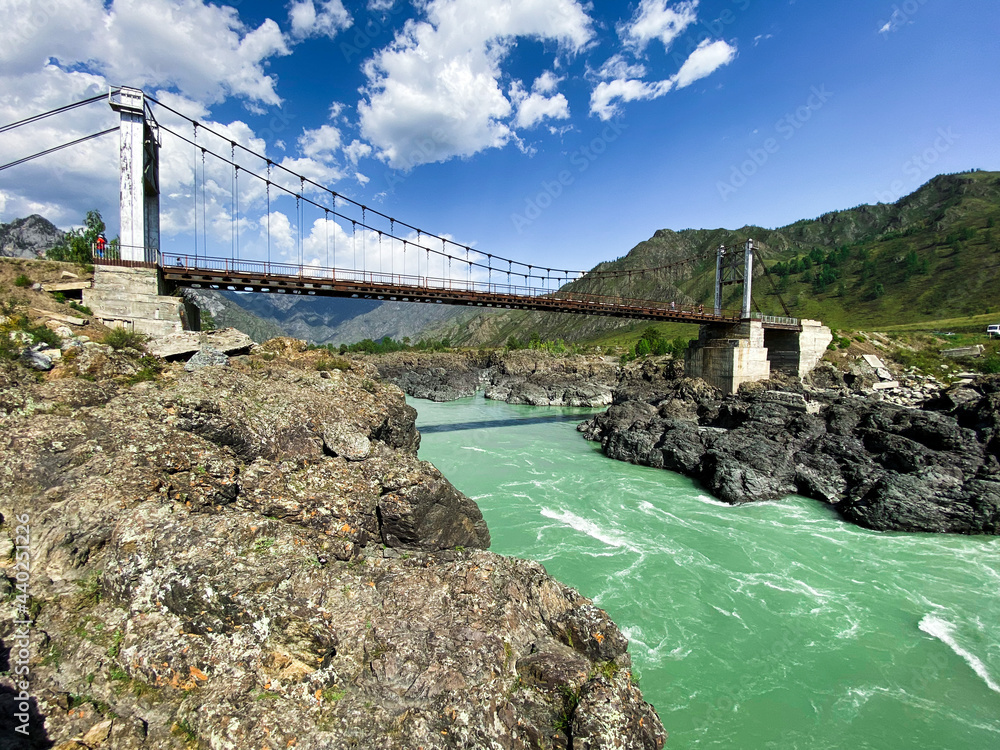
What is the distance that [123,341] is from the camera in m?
11.7

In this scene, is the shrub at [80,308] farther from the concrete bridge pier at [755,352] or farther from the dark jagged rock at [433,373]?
the concrete bridge pier at [755,352]

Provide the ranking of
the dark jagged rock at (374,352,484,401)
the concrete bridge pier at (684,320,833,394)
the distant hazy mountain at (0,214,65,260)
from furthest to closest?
the dark jagged rock at (374,352,484,401) < the distant hazy mountain at (0,214,65,260) < the concrete bridge pier at (684,320,833,394)

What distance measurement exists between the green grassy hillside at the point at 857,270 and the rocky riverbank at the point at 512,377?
11525 millimetres

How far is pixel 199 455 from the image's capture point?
794 centimetres

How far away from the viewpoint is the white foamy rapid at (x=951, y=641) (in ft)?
26.1

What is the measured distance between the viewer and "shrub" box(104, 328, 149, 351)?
452 inches

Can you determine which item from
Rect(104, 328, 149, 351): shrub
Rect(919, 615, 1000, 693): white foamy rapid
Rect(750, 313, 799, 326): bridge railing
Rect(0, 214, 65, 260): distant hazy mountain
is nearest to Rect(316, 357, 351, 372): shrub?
Rect(104, 328, 149, 351): shrub

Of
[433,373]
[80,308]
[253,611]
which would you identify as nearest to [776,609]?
[253,611]

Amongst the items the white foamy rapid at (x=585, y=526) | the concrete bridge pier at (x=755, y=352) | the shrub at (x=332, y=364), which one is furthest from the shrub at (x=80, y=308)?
the concrete bridge pier at (x=755, y=352)

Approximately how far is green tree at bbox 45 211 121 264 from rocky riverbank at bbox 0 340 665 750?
996 centimetres

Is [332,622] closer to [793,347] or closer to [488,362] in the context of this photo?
[793,347]

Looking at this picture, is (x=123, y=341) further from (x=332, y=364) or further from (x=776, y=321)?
(x=776, y=321)

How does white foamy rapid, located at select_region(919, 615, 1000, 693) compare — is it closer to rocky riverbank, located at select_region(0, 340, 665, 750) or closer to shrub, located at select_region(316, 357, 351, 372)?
rocky riverbank, located at select_region(0, 340, 665, 750)

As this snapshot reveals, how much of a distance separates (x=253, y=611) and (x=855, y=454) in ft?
71.4
